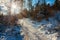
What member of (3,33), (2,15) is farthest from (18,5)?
(3,33)

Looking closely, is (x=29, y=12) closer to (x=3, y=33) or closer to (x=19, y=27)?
(x=19, y=27)

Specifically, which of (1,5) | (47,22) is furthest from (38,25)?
(1,5)

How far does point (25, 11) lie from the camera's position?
2.09 metres

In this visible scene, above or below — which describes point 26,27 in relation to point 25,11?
below

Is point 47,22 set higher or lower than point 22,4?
lower

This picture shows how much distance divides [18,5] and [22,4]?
41 mm

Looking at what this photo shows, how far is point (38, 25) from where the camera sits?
81.4 inches

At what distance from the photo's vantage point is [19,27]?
6.77 ft

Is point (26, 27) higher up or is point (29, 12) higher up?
point (29, 12)

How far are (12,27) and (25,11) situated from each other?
0.20m

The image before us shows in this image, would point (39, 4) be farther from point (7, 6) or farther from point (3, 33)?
point (3, 33)

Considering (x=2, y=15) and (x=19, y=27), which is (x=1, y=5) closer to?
(x=2, y=15)

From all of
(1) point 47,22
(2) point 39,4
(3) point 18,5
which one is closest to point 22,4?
(3) point 18,5

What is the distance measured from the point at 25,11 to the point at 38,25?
0.19 m
